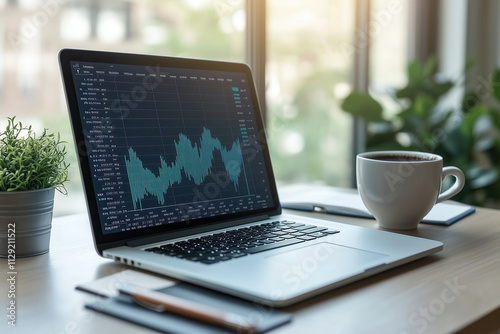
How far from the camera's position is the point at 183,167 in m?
0.84

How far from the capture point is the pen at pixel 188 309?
1.62ft

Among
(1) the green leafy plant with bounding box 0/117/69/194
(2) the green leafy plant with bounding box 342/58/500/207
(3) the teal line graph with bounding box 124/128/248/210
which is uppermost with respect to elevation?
(1) the green leafy plant with bounding box 0/117/69/194

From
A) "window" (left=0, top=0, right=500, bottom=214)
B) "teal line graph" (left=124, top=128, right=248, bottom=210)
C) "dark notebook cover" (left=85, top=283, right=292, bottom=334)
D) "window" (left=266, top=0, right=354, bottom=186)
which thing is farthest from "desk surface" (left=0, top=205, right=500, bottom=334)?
"window" (left=266, top=0, right=354, bottom=186)

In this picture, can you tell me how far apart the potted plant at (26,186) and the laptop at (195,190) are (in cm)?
7

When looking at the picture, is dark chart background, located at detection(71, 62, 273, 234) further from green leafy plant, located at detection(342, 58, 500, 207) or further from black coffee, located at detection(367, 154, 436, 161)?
green leafy plant, located at detection(342, 58, 500, 207)

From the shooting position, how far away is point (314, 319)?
544mm

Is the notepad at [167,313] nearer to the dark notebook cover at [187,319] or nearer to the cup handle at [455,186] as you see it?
the dark notebook cover at [187,319]

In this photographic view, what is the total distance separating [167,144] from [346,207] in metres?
0.37

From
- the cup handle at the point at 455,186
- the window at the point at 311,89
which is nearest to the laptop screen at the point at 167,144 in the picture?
the cup handle at the point at 455,186

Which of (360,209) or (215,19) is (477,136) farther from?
(360,209)

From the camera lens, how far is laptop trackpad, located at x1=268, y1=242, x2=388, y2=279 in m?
0.65

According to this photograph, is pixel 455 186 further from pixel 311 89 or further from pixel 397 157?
pixel 311 89

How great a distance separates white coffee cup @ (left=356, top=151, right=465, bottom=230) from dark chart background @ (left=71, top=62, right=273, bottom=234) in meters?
0.17

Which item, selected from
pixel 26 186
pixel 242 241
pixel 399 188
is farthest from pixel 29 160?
pixel 399 188
